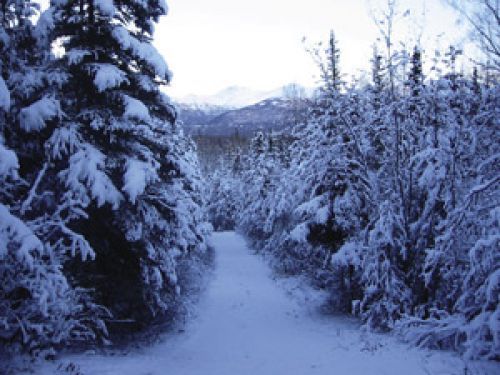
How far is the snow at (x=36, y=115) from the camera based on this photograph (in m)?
8.88

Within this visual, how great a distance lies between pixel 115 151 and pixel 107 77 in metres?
1.76

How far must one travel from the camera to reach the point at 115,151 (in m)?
10.5

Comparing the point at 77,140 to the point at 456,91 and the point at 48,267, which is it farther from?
the point at 456,91

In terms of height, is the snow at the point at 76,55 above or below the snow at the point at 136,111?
above

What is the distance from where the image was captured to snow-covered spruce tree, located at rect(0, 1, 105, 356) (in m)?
6.63

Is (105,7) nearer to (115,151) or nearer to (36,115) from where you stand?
(36,115)

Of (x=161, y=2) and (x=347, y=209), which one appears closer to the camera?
(x=161, y=2)

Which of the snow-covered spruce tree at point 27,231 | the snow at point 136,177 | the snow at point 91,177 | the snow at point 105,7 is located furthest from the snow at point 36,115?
the snow at point 105,7

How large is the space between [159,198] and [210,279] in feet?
52.2

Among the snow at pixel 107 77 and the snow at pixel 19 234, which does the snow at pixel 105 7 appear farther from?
the snow at pixel 19 234

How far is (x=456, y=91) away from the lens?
11.7 metres

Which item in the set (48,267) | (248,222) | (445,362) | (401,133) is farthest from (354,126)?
(248,222)

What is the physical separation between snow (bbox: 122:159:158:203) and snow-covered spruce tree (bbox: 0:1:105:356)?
4.63ft

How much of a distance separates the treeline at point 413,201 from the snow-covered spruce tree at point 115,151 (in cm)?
580
